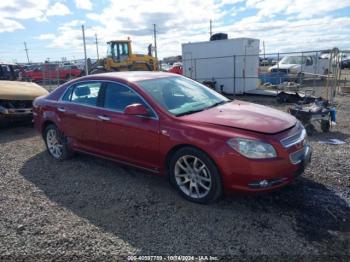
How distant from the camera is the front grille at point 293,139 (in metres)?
3.79

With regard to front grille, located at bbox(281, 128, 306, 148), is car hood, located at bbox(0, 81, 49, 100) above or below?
above

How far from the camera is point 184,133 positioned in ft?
13.1

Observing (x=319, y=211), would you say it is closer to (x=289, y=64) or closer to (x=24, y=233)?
(x=24, y=233)

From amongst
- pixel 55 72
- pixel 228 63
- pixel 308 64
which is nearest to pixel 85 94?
pixel 228 63

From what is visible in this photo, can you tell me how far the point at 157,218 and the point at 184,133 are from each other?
40.4 inches

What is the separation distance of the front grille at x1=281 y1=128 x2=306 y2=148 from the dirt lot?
0.73m

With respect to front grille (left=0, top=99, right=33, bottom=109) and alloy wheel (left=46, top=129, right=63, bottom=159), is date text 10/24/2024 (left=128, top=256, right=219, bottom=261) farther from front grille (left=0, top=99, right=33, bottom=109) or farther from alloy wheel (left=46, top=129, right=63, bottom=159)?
front grille (left=0, top=99, right=33, bottom=109)

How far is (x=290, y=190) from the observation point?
4379 mm

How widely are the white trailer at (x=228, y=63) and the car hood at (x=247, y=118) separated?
1073cm

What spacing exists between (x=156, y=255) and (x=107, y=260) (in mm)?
450

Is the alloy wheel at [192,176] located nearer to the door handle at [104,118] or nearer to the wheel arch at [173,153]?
the wheel arch at [173,153]

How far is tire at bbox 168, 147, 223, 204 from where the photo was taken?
387cm

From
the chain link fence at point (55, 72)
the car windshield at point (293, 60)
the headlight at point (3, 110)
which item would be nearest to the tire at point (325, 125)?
Answer: the headlight at point (3, 110)

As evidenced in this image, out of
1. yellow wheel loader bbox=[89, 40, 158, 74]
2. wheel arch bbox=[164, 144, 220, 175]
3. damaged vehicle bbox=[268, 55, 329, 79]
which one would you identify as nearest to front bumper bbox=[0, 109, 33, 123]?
wheel arch bbox=[164, 144, 220, 175]
